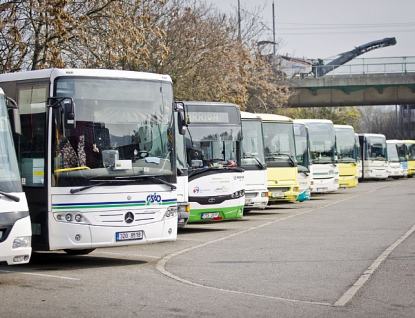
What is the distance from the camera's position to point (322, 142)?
35.1 metres

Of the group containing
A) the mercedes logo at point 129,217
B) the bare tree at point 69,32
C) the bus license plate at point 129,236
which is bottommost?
the bus license plate at point 129,236

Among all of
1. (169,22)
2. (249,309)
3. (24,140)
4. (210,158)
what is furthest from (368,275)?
(169,22)

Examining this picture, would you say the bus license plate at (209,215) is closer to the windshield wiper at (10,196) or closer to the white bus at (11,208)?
the white bus at (11,208)

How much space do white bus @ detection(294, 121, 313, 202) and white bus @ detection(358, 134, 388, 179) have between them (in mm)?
24280

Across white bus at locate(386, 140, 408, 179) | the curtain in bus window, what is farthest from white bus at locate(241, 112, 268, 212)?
white bus at locate(386, 140, 408, 179)

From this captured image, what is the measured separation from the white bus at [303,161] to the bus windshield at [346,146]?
8125 mm

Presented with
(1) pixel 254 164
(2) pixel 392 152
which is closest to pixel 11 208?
(1) pixel 254 164

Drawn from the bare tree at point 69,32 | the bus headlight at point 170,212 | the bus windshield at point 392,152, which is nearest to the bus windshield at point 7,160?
the bus headlight at point 170,212

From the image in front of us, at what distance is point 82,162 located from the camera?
12547mm

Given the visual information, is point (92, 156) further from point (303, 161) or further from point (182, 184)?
point (303, 161)

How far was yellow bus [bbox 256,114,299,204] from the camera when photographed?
26.3 metres

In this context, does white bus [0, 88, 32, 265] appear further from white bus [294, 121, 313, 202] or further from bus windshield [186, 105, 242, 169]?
white bus [294, 121, 313, 202]

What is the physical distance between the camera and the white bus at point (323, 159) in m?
34.1

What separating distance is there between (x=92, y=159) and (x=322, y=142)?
23427 mm
